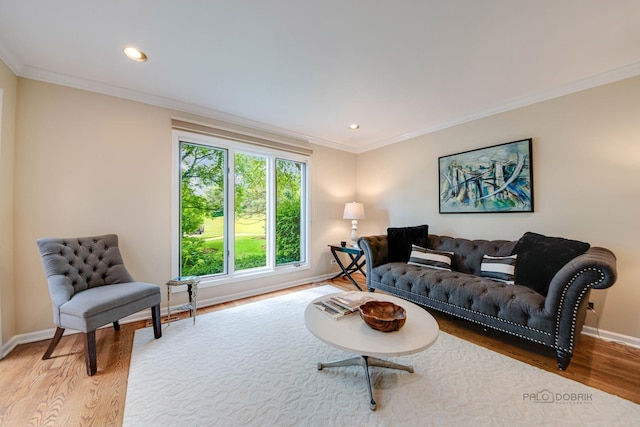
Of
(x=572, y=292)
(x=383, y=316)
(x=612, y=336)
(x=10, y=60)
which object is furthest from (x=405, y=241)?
(x=10, y=60)

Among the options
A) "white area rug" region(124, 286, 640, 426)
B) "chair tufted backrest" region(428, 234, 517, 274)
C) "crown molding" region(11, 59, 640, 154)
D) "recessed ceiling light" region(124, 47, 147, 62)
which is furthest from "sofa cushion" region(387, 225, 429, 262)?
"recessed ceiling light" region(124, 47, 147, 62)

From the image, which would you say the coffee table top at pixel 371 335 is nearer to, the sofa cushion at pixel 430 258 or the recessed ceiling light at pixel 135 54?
the sofa cushion at pixel 430 258

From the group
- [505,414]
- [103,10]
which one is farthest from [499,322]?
[103,10]

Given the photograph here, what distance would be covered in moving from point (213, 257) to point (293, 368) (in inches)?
76.6

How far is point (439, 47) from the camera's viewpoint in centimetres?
188

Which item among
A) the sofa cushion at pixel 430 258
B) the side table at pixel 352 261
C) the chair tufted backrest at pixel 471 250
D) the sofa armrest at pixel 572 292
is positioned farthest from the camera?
the side table at pixel 352 261

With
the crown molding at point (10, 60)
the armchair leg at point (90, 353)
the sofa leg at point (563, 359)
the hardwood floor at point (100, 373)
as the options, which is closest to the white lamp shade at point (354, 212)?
the hardwood floor at point (100, 373)

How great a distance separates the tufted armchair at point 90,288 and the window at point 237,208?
0.67 metres

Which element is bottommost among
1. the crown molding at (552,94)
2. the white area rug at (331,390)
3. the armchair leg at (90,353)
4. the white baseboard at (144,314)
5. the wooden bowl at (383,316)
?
the white area rug at (331,390)

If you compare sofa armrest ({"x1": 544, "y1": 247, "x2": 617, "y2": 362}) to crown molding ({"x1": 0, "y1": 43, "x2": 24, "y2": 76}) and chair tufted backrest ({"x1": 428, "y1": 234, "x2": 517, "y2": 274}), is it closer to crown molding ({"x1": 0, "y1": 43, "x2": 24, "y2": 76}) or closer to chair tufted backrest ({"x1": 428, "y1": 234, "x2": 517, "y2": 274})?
chair tufted backrest ({"x1": 428, "y1": 234, "x2": 517, "y2": 274})

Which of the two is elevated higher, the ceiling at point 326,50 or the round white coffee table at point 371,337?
the ceiling at point 326,50

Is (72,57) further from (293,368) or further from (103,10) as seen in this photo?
(293,368)

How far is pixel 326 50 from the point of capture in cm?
192

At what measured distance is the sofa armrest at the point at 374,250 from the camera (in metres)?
3.18
